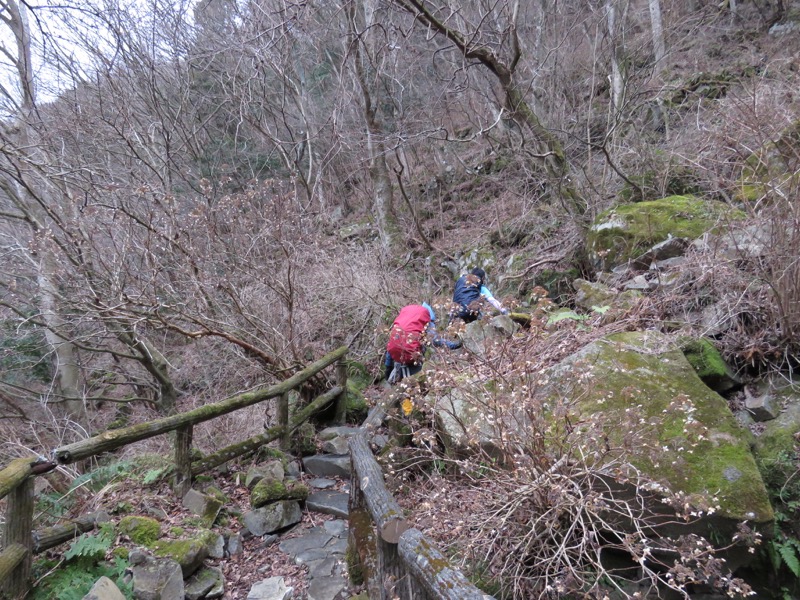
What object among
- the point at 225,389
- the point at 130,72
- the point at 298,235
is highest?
the point at 130,72

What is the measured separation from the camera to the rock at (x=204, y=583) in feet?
11.4

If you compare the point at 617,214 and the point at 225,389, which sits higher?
the point at 617,214

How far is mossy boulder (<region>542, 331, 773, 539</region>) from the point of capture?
2898 millimetres

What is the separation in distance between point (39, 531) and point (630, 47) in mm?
12449

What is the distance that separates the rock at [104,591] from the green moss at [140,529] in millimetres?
553

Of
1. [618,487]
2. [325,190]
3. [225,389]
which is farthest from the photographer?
[325,190]

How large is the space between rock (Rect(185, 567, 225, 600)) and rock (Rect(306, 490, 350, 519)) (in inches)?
→ 55.7

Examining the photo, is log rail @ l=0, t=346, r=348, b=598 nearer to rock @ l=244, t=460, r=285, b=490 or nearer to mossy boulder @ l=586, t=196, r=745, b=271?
rock @ l=244, t=460, r=285, b=490

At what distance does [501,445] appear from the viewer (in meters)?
3.04

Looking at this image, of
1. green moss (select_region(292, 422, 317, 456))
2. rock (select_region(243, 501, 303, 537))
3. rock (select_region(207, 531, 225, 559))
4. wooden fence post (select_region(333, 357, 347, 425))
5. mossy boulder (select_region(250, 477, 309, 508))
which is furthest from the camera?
wooden fence post (select_region(333, 357, 347, 425))

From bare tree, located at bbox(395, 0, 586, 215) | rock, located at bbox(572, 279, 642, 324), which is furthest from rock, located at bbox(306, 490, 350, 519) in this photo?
bare tree, located at bbox(395, 0, 586, 215)

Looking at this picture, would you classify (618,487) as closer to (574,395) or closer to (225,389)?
(574,395)

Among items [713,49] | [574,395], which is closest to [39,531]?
[574,395]

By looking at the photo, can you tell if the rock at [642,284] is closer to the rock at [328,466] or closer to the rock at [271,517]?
the rock at [328,466]
